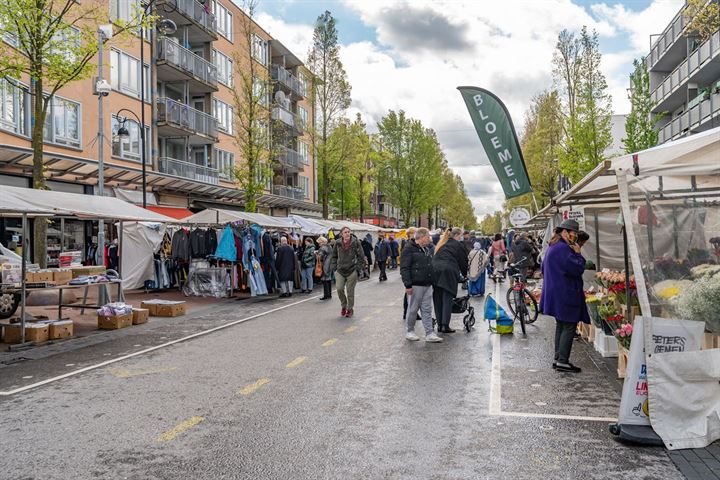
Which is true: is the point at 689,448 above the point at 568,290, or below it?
below

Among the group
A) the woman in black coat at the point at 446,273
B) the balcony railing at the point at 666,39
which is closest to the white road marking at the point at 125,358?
the woman in black coat at the point at 446,273

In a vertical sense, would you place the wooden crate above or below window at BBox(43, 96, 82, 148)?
below

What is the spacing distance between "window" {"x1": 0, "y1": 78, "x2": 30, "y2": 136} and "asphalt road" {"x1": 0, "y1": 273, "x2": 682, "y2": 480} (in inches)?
515

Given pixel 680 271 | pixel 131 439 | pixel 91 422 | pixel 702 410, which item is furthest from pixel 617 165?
pixel 91 422

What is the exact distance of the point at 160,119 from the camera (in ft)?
91.7

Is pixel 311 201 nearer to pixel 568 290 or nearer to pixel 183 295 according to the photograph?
pixel 183 295

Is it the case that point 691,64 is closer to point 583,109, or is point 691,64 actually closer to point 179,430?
point 583,109

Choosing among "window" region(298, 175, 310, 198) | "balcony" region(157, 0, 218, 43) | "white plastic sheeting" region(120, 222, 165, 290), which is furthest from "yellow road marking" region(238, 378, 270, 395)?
"window" region(298, 175, 310, 198)

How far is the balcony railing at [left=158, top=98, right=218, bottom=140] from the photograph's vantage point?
28.1m

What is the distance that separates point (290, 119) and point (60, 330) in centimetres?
3761

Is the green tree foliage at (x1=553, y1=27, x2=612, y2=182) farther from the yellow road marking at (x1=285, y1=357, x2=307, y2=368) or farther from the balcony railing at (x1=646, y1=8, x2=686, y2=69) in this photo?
the yellow road marking at (x1=285, y1=357, x2=307, y2=368)

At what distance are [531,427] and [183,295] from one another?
14278 millimetres

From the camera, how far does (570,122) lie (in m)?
31.3

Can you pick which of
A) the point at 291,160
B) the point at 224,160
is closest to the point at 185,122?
the point at 224,160
